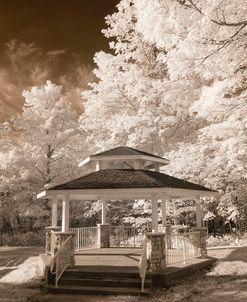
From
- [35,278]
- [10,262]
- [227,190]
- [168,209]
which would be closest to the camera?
[35,278]

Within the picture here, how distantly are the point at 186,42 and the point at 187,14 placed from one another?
34.3 inches

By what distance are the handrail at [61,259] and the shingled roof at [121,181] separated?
181cm

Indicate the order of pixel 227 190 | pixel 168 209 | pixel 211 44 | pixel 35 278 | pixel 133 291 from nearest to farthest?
pixel 133 291 < pixel 211 44 < pixel 35 278 < pixel 227 190 < pixel 168 209

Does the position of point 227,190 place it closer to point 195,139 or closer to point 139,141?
point 195,139

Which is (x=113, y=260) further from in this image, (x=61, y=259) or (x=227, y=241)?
(x=227, y=241)

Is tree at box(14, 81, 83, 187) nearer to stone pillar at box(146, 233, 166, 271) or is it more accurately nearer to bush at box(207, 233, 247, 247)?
bush at box(207, 233, 247, 247)

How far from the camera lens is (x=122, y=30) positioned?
77.0 feet

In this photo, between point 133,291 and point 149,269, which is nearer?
point 133,291

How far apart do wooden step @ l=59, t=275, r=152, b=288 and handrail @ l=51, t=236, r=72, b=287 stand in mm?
298

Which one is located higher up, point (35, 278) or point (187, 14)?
point (187, 14)

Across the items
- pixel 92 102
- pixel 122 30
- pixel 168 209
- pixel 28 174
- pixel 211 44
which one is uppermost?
pixel 122 30

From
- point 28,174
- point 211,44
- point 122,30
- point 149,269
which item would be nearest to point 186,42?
point 211,44

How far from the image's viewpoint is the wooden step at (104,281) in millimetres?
10750

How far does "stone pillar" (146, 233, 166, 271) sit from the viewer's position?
11.6 metres
